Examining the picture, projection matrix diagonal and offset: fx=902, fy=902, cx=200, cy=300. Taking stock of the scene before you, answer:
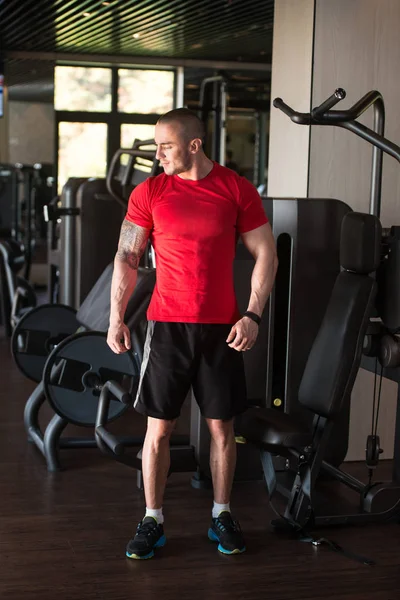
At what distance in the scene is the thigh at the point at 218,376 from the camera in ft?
9.48

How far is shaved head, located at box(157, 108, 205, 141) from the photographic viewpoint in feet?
9.09

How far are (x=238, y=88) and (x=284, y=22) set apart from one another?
6918mm

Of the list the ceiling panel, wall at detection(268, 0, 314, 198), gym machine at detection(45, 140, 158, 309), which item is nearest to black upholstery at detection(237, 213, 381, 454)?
wall at detection(268, 0, 314, 198)

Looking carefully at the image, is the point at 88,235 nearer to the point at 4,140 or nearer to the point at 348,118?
the point at 348,118

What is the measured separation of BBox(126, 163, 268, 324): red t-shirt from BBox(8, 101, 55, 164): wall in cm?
1034

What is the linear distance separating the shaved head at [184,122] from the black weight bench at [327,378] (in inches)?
25.6

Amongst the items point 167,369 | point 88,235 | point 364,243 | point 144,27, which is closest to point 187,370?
point 167,369

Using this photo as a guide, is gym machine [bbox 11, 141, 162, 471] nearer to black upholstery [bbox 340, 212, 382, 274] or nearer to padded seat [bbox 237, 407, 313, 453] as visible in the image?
padded seat [bbox 237, 407, 313, 453]

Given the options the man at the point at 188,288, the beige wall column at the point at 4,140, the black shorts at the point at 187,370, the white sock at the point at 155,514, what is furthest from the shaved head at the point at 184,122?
the beige wall column at the point at 4,140

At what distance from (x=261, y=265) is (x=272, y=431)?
0.58 m

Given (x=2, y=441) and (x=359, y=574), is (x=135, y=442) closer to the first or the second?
(x=2, y=441)

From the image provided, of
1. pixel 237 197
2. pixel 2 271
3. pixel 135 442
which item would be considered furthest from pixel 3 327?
pixel 237 197

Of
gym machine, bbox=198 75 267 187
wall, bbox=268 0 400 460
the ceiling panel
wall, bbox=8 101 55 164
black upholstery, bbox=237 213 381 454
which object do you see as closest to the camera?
black upholstery, bbox=237 213 381 454

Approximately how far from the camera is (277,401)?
364cm
